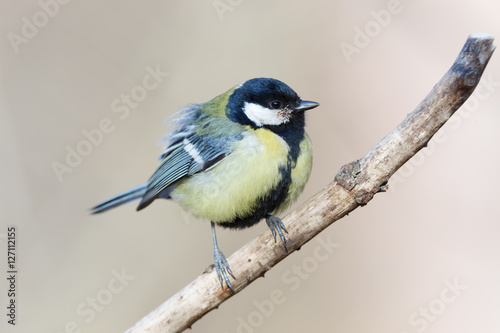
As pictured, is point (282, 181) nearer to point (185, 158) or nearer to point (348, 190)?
point (348, 190)

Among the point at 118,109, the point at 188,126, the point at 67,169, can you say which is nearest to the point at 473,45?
the point at 188,126

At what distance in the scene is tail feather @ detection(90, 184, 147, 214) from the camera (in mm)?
2785

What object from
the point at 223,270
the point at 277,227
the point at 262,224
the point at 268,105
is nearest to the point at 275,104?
the point at 268,105

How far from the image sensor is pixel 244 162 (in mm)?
2211

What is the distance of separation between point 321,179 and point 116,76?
66.7 inches

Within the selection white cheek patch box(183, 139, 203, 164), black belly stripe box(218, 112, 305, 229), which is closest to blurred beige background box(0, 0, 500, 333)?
white cheek patch box(183, 139, 203, 164)

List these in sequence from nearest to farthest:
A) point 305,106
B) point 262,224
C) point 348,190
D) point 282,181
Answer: point 348,190, point 282,181, point 305,106, point 262,224

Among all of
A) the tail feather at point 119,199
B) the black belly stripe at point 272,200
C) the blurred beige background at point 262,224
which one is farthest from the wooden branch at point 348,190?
the blurred beige background at point 262,224

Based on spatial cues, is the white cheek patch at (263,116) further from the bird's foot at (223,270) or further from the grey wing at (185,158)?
the bird's foot at (223,270)

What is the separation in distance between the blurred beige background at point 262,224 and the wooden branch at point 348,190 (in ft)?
3.68

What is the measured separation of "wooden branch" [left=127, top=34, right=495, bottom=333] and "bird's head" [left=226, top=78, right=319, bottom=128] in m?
0.52

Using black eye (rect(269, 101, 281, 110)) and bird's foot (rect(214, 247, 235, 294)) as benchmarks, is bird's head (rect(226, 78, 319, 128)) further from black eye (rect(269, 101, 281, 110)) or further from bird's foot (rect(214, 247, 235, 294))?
bird's foot (rect(214, 247, 235, 294))

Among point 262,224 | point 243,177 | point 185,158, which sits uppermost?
point 185,158

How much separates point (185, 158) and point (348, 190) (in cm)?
95
